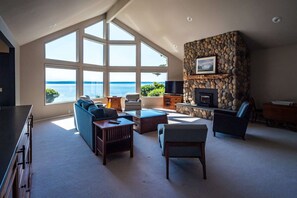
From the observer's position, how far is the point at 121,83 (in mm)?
9555

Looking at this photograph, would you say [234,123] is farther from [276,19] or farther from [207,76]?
[276,19]

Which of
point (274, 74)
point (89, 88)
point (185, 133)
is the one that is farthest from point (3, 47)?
point (274, 74)

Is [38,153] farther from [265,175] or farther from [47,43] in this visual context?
[47,43]

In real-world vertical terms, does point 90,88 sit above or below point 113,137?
above

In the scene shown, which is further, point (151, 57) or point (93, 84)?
point (151, 57)

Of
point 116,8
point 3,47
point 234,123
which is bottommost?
point 234,123

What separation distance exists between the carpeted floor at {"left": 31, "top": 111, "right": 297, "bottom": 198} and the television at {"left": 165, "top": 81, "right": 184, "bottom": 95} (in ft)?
16.0

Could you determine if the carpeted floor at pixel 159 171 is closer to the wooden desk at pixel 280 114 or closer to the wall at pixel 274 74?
the wooden desk at pixel 280 114

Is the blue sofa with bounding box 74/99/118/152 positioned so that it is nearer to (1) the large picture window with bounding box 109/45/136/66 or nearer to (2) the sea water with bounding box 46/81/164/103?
(2) the sea water with bounding box 46/81/164/103

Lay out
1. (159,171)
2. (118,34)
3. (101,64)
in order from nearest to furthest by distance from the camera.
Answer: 1. (159,171)
2. (101,64)
3. (118,34)

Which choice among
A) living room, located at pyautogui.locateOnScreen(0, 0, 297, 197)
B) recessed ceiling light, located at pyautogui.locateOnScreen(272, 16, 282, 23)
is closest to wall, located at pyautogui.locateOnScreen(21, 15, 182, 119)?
living room, located at pyautogui.locateOnScreen(0, 0, 297, 197)

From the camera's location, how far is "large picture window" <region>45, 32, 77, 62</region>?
22.2ft

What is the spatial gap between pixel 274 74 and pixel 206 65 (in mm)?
2311

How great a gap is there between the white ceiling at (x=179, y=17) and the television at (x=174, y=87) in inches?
69.0
